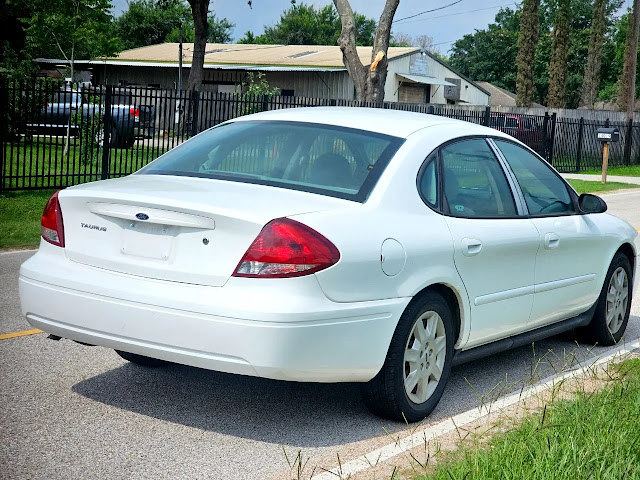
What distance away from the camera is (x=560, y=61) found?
63719 millimetres

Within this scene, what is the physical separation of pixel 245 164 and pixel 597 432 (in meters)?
2.41

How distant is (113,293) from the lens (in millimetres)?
4871

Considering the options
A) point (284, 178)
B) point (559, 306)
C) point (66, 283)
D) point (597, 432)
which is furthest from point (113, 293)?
point (559, 306)

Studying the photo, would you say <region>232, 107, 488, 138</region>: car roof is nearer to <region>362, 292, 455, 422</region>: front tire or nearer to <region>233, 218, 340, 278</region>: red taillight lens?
<region>362, 292, 455, 422</region>: front tire

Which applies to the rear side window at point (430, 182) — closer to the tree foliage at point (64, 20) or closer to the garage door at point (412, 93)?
the tree foliage at point (64, 20)

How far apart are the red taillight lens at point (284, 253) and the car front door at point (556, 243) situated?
Answer: 6.95ft

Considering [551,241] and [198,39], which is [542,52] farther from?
[551,241]

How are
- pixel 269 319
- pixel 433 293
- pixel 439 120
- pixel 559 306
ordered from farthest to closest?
pixel 559 306 → pixel 439 120 → pixel 433 293 → pixel 269 319

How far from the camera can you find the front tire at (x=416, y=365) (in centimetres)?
513

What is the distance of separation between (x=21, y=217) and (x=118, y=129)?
4367 millimetres

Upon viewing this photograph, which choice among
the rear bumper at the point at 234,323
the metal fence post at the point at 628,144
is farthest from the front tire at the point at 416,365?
the metal fence post at the point at 628,144

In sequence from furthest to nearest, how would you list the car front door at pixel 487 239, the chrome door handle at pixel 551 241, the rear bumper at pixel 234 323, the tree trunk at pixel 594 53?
the tree trunk at pixel 594 53 → the chrome door handle at pixel 551 241 → the car front door at pixel 487 239 → the rear bumper at pixel 234 323

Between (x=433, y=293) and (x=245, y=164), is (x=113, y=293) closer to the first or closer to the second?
(x=245, y=164)

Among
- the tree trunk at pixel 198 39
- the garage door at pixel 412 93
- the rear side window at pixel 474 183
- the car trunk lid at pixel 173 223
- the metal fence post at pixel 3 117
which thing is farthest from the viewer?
the garage door at pixel 412 93
